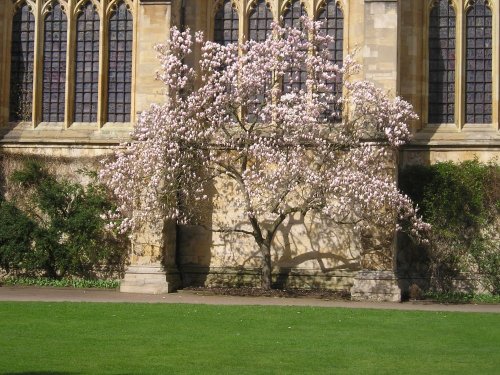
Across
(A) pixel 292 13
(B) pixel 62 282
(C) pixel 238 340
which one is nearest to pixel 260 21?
(A) pixel 292 13

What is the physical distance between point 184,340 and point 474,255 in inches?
472

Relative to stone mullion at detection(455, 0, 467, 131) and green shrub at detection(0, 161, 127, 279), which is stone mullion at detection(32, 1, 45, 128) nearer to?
green shrub at detection(0, 161, 127, 279)

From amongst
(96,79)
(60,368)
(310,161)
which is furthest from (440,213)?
(60,368)

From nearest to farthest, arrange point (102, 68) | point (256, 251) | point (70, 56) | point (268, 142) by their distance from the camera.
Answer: point (268, 142)
point (256, 251)
point (102, 68)
point (70, 56)

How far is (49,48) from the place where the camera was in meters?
28.1

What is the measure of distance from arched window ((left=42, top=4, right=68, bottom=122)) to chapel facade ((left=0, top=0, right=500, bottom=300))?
28 millimetres

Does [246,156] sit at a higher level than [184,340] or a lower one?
higher

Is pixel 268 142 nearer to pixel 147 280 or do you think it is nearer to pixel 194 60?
pixel 194 60

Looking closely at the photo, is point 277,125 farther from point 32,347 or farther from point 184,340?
point 32,347

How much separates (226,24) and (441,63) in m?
5.84

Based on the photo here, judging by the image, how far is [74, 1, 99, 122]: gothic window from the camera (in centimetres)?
2786

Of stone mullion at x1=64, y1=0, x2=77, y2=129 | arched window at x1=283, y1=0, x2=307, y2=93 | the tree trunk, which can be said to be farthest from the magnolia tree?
stone mullion at x1=64, y1=0, x2=77, y2=129

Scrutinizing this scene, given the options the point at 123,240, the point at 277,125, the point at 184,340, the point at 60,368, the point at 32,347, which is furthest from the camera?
the point at 123,240

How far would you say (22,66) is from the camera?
1112 inches
